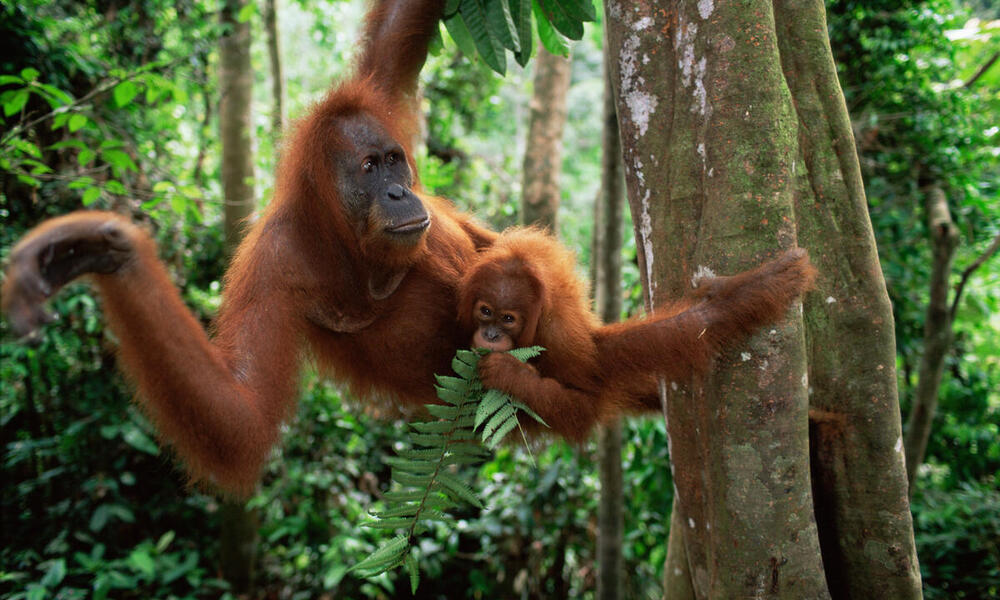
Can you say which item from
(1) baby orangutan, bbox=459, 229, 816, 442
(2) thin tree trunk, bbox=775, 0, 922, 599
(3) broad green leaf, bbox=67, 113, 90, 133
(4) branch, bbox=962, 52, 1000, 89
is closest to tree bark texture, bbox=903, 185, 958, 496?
(4) branch, bbox=962, 52, 1000, 89

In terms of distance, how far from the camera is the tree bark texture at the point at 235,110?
17.3 ft

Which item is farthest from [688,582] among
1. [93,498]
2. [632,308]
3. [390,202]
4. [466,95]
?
[466,95]

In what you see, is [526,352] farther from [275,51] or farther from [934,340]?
[275,51]

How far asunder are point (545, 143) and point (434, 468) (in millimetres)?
3180

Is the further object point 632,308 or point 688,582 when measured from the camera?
point 632,308

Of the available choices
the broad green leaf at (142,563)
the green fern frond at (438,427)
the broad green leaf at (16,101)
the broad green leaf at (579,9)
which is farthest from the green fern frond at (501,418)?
the broad green leaf at (142,563)

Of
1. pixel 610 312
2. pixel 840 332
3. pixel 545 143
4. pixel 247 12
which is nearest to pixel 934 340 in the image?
pixel 610 312

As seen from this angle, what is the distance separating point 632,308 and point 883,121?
2197mm

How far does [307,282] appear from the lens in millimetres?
2168

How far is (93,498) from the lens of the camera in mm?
4520

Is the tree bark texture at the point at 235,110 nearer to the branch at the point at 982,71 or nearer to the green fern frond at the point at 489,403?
the green fern frond at the point at 489,403

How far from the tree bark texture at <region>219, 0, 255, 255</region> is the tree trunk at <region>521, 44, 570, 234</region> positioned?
2.39 metres

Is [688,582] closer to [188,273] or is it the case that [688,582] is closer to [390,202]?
[390,202]

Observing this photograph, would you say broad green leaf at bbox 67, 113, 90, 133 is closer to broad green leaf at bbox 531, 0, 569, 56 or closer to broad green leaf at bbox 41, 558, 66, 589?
broad green leaf at bbox 531, 0, 569, 56
